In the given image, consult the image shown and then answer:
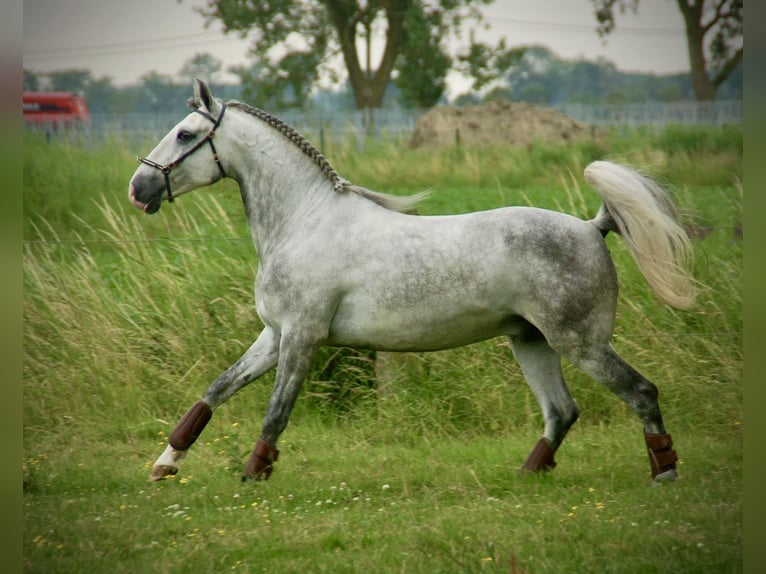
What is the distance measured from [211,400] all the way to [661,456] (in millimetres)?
2545

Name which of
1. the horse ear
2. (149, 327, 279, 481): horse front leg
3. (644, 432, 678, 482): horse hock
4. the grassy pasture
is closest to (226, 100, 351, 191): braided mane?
the horse ear

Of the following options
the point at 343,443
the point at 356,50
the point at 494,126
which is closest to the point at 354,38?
the point at 356,50

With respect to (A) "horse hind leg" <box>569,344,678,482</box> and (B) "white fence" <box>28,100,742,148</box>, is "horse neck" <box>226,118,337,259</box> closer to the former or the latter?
(A) "horse hind leg" <box>569,344,678,482</box>

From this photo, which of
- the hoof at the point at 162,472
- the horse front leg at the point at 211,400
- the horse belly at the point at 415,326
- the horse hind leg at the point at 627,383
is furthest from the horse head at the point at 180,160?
the horse hind leg at the point at 627,383

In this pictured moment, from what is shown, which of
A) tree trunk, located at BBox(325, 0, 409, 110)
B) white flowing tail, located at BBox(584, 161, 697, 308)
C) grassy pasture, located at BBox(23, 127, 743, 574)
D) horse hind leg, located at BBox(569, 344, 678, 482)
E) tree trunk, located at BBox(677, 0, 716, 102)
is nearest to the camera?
grassy pasture, located at BBox(23, 127, 743, 574)

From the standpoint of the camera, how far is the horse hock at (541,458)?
17.2 feet

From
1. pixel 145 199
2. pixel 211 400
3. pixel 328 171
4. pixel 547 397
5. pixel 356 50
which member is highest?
pixel 356 50

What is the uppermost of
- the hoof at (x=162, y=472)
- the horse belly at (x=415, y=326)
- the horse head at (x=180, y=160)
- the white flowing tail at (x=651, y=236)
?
the horse head at (x=180, y=160)

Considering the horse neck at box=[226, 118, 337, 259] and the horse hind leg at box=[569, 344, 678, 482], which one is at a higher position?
the horse neck at box=[226, 118, 337, 259]

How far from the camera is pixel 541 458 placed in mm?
5254

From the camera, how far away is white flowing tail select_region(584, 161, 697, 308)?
193 inches

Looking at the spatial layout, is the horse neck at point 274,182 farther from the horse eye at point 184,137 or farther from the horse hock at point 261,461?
the horse hock at point 261,461

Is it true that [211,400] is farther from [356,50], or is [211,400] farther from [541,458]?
[356,50]

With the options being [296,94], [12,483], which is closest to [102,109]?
[296,94]
